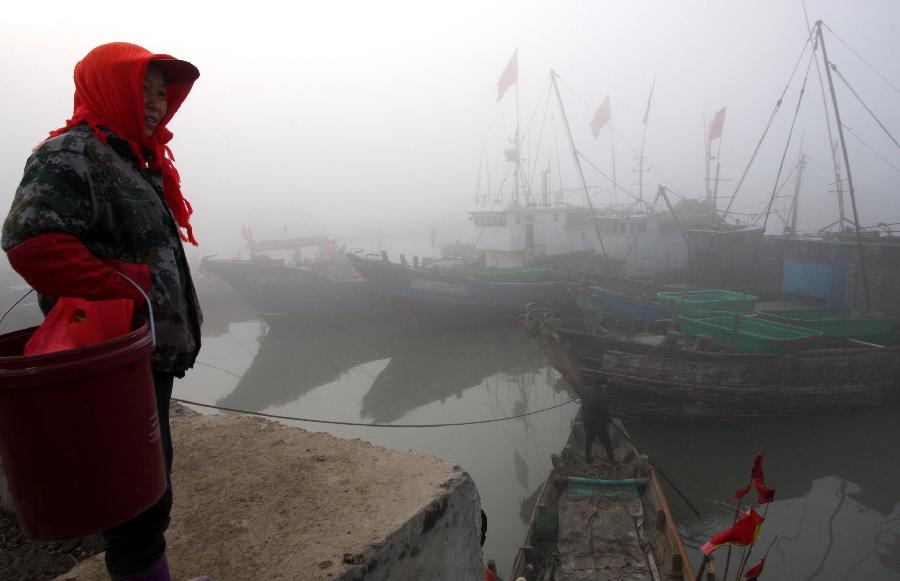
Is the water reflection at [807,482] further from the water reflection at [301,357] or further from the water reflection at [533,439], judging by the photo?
the water reflection at [301,357]

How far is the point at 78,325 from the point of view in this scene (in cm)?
119

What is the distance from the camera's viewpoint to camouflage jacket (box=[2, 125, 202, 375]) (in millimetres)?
1149

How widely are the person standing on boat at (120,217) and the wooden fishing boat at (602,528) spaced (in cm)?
406

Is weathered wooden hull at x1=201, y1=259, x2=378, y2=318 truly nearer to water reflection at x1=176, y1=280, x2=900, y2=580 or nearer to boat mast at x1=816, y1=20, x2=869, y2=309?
water reflection at x1=176, y1=280, x2=900, y2=580

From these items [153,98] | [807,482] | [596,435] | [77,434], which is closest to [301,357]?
[596,435]

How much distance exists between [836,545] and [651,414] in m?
3.13

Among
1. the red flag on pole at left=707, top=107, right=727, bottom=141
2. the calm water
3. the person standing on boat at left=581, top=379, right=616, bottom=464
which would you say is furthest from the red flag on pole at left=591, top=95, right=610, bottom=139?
the person standing on boat at left=581, top=379, right=616, bottom=464

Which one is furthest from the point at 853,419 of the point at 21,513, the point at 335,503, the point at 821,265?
the point at 21,513

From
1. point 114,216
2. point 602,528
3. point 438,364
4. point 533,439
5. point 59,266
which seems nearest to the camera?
point 59,266

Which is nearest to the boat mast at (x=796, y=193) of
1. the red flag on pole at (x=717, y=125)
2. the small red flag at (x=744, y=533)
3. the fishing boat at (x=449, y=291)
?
the red flag on pole at (x=717, y=125)

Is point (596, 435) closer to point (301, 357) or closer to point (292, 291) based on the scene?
point (301, 357)

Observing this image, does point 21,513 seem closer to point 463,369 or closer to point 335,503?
point 335,503

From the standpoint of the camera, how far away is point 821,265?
477 inches

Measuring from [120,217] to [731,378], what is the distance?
9555 mm
